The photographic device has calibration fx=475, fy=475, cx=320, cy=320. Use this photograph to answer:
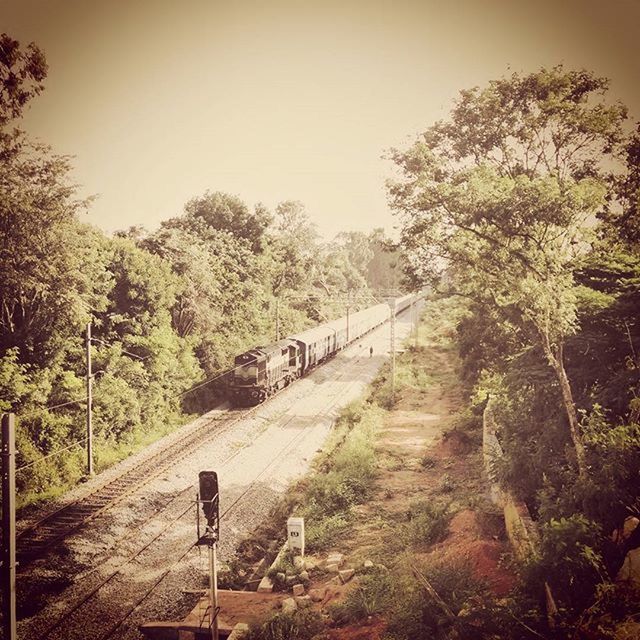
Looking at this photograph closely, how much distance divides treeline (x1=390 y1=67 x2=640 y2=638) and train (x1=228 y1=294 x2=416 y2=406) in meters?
9.62

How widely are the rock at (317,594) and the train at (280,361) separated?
13611 mm

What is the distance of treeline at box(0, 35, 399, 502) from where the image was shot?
16734mm

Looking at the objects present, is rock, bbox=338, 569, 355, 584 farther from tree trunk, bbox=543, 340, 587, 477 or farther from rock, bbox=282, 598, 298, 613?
tree trunk, bbox=543, 340, 587, 477

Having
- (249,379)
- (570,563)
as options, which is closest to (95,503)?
(249,379)

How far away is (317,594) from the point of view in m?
11.5

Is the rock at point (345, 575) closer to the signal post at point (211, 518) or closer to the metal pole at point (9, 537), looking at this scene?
the signal post at point (211, 518)

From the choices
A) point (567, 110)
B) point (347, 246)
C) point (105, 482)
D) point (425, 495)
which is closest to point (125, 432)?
point (105, 482)

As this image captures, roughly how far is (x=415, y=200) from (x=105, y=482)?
48.0ft

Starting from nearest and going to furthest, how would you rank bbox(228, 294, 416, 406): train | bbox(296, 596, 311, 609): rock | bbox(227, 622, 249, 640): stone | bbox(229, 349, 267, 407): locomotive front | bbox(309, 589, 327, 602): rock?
bbox(227, 622, 249, 640): stone
bbox(296, 596, 311, 609): rock
bbox(309, 589, 327, 602): rock
bbox(229, 349, 267, 407): locomotive front
bbox(228, 294, 416, 406): train

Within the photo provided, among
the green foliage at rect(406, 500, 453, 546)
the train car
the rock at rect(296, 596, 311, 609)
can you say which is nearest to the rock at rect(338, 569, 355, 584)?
the rock at rect(296, 596, 311, 609)

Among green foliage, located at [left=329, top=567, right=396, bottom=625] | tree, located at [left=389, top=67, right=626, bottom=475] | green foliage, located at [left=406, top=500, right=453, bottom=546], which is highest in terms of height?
tree, located at [left=389, top=67, right=626, bottom=475]

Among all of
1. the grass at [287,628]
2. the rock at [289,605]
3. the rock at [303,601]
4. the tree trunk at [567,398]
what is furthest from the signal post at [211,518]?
the tree trunk at [567,398]

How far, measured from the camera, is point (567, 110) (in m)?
11.9

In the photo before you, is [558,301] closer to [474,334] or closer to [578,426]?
[578,426]
